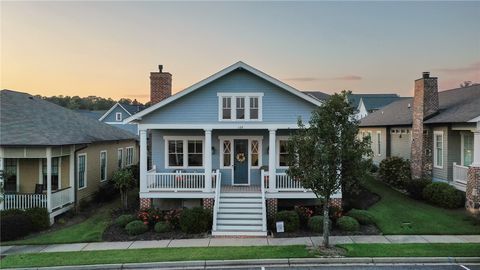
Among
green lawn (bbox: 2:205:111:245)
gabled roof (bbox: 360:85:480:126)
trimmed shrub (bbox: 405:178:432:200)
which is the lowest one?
green lawn (bbox: 2:205:111:245)

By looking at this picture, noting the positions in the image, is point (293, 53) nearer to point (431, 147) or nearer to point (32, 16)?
point (431, 147)

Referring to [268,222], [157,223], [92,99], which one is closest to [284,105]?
[268,222]

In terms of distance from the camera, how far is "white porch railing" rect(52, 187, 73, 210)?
1642 cm

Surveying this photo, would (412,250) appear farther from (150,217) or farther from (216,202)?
(150,217)

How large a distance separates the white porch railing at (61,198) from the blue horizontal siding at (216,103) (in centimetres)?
495

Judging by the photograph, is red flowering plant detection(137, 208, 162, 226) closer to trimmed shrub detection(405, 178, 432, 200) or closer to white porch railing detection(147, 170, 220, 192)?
white porch railing detection(147, 170, 220, 192)

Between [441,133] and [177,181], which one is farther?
[441,133]

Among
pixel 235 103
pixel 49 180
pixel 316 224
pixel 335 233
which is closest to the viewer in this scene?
pixel 335 233

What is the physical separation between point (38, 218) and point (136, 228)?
442 cm

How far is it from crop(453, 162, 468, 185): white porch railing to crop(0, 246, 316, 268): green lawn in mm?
9629

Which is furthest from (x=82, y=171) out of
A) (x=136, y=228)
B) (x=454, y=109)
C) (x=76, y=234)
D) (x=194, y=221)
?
(x=454, y=109)

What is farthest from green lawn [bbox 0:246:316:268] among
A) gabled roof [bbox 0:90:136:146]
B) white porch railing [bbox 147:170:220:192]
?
gabled roof [bbox 0:90:136:146]

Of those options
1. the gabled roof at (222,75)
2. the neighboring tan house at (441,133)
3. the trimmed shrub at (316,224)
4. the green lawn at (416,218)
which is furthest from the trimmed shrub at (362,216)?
the neighboring tan house at (441,133)

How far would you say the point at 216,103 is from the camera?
17141mm
